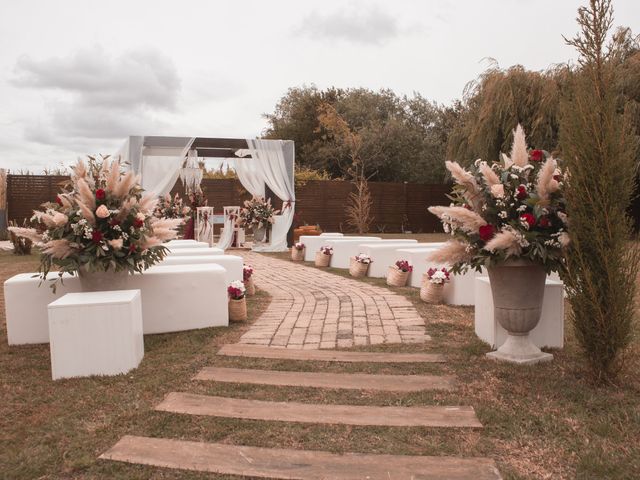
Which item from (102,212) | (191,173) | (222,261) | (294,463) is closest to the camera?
(294,463)

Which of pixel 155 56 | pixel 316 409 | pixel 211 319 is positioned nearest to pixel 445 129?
pixel 155 56

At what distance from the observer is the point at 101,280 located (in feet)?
15.7

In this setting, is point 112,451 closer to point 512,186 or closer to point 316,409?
point 316,409

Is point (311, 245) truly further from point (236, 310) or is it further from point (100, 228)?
point (100, 228)

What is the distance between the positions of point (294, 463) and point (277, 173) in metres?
11.8

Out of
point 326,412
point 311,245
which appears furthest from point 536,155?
point 311,245

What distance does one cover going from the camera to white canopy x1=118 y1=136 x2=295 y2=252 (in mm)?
12828

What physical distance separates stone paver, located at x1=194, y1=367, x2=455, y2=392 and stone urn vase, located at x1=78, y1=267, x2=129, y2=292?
147 cm

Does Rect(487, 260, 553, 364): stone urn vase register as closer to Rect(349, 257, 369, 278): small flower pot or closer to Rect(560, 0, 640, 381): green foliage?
Rect(560, 0, 640, 381): green foliage

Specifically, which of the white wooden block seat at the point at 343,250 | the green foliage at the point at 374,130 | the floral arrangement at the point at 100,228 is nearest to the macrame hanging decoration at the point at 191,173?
the white wooden block seat at the point at 343,250

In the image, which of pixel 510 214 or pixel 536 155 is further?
pixel 536 155

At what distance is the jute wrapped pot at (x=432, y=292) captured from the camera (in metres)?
6.30

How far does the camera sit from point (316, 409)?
308cm

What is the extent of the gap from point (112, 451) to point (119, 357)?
4.26 ft
